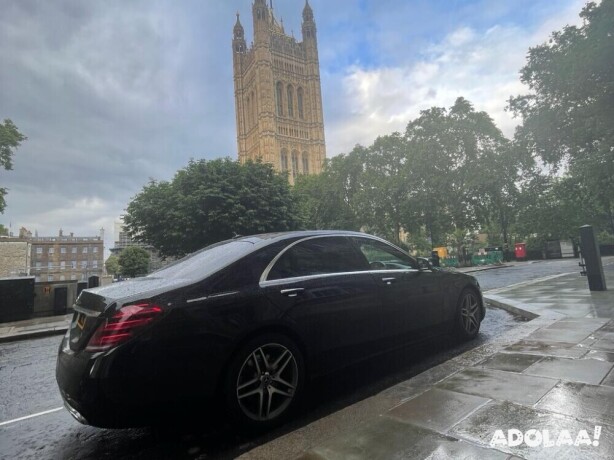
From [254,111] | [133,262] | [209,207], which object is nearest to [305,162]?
[254,111]

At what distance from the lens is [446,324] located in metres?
4.75

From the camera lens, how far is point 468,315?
517cm

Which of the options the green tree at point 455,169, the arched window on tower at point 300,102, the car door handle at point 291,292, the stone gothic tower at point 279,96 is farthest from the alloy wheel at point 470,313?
the arched window on tower at point 300,102

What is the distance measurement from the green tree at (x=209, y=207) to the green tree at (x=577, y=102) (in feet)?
49.4

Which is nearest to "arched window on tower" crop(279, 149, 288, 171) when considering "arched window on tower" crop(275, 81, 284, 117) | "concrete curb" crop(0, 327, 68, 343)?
"arched window on tower" crop(275, 81, 284, 117)

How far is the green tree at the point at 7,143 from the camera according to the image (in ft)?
72.0

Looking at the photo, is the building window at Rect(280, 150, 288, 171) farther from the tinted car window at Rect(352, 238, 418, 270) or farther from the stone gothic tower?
the tinted car window at Rect(352, 238, 418, 270)

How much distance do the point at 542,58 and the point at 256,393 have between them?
24.5 meters

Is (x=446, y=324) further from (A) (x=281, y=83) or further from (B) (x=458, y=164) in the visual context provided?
(A) (x=281, y=83)

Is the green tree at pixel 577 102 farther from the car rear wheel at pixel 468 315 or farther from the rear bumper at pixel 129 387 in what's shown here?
the rear bumper at pixel 129 387

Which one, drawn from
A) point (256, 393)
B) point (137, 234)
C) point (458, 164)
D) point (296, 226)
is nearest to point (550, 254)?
point (458, 164)

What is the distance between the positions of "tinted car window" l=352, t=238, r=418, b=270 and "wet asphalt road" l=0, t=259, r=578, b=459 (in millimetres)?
1080

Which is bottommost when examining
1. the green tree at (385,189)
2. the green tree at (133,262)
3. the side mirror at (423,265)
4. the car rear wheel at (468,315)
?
the car rear wheel at (468,315)

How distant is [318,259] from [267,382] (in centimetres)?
123
